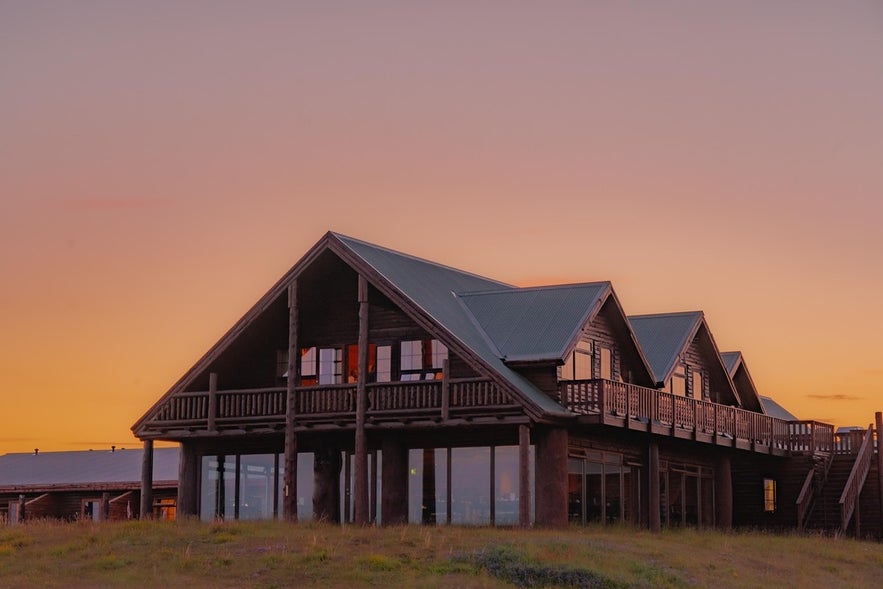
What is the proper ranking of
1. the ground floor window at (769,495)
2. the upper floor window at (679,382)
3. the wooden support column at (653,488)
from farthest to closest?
1. the ground floor window at (769,495)
2. the upper floor window at (679,382)
3. the wooden support column at (653,488)

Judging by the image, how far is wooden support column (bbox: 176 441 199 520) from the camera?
158 feet

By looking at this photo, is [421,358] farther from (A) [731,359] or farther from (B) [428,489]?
(A) [731,359]

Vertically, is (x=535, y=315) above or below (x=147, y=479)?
above

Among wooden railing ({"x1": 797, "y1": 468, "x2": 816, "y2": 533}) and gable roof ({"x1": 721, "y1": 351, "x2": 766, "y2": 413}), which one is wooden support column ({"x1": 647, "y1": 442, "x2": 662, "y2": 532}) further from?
gable roof ({"x1": 721, "y1": 351, "x2": 766, "y2": 413})

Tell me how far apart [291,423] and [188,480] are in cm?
557

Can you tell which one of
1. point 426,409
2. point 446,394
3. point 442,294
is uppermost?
point 442,294

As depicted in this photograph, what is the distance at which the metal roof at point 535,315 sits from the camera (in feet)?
148

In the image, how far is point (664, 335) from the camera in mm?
53500

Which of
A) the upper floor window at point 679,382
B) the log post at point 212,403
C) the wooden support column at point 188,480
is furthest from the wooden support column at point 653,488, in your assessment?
the wooden support column at point 188,480

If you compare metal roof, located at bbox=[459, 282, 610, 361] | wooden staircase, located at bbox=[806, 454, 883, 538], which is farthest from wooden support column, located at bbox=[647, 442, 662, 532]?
wooden staircase, located at bbox=[806, 454, 883, 538]

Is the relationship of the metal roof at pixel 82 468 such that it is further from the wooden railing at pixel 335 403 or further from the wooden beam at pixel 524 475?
the wooden beam at pixel 524 475

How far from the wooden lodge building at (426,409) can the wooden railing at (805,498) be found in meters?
3.69

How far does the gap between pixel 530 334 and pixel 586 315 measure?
1800mm

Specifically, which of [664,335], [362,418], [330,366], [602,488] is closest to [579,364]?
[602,488]
